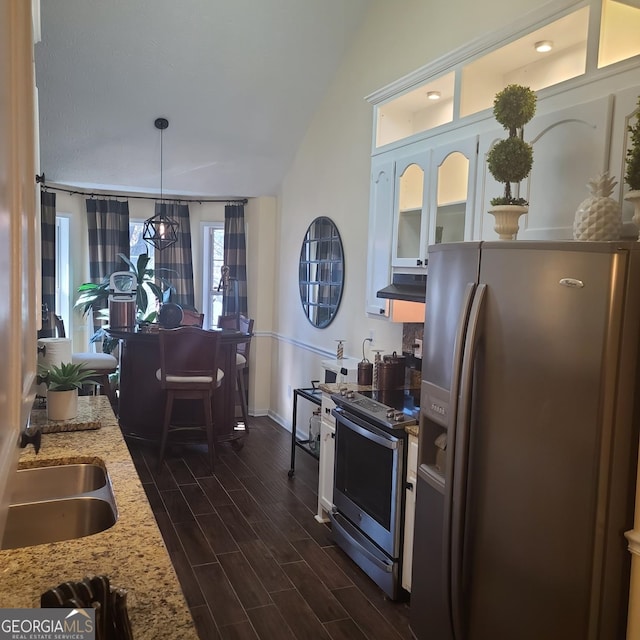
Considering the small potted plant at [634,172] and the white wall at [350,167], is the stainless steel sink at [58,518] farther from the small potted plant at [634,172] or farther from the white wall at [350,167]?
the white wall at [350,167]

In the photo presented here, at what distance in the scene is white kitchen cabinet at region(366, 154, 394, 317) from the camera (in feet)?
12.0

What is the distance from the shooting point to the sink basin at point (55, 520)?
1.80 meters

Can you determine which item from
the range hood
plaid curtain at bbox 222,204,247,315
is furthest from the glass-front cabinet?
plaid curtain at bbox 222,204,247,315

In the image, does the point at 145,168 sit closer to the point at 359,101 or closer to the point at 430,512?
the point at 359,101

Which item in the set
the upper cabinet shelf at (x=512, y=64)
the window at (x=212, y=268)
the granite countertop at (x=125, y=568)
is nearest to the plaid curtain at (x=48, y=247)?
the window at (x=212, y=268)

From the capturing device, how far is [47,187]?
626 centimetres

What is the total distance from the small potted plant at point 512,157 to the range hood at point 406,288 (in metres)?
0.76

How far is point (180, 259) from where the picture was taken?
7086 mm

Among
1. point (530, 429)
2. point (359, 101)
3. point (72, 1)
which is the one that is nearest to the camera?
point (530, 429)

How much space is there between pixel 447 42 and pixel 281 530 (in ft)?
10.5

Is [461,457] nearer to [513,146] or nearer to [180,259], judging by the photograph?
[513,146]

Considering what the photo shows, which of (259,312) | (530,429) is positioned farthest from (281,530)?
(259,312)

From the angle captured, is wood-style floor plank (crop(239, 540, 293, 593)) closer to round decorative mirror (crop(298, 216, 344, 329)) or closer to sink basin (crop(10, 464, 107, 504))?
sink basin (crop(10, 464, 107, 504))

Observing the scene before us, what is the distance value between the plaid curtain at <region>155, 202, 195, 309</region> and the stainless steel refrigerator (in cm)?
521
